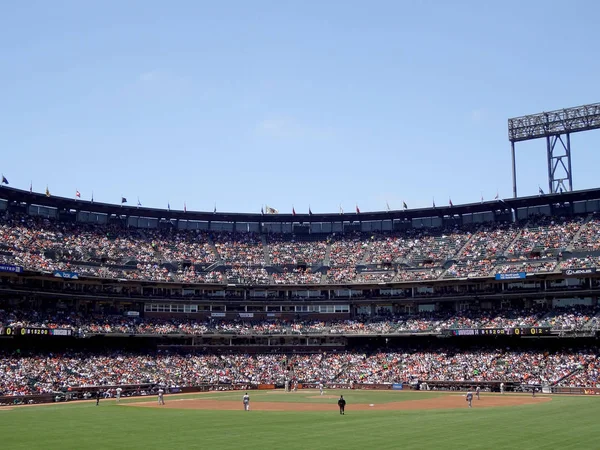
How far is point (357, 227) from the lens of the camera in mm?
115500

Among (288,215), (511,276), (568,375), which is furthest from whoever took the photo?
(288,215)

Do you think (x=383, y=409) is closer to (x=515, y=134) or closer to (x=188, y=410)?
(x=188, y=410)

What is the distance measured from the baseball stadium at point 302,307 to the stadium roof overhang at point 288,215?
0.38 m

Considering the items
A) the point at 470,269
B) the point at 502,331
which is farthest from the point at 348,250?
the point at 502,331

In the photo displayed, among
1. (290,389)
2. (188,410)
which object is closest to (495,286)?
(290,389)

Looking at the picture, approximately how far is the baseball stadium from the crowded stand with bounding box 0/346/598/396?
296mm

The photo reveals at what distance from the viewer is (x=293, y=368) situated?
93.3 metres

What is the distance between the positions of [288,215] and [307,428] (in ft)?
256

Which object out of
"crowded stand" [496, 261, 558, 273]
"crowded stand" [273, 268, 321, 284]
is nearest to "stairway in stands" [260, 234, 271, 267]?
"crowded stand" [273, 268, 321, 284]

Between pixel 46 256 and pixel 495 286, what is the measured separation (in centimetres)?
6234

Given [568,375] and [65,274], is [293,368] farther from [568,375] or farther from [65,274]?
[568,375]

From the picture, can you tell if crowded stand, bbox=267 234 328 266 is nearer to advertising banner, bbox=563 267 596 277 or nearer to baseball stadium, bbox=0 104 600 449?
baseball stadium, bbox=0 104 600 449

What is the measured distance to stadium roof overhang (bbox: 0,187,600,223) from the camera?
96.1m

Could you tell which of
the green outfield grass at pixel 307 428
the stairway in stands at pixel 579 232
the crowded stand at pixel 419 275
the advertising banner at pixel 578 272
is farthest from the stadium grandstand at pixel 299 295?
the green outfield grass at pixel 307 428
